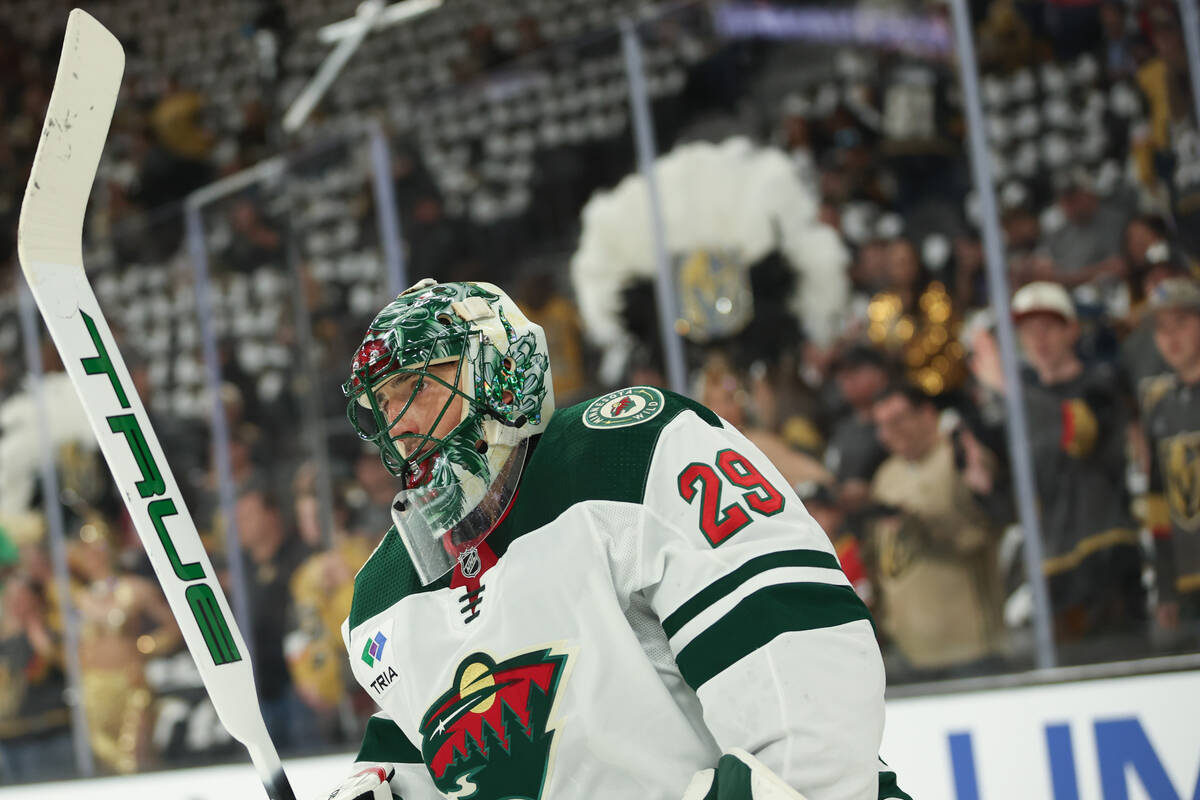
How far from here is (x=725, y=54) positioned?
13.4 feet

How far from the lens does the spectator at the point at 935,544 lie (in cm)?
A: 350

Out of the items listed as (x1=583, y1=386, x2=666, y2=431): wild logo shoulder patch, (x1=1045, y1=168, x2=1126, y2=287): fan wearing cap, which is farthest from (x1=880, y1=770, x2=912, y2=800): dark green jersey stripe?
(x1=1045, y1=168, x2=1126, y2=287): fan wearing cap

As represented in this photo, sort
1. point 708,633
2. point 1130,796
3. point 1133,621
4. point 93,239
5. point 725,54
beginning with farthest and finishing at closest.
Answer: point 93,239
point 725,54
point 1133,621
point 1130,796
point 708,633

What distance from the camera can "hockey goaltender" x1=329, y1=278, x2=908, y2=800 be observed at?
50.1 inches

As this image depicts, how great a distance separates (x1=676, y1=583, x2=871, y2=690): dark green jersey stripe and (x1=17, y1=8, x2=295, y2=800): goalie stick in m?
0.62

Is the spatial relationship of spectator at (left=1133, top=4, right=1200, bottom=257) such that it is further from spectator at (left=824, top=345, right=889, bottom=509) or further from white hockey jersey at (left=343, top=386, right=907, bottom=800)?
white hockey jersey at (left=343, top=386, right=907, bottom=800)

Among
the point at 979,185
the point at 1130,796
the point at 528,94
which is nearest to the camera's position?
the point at 1130,796

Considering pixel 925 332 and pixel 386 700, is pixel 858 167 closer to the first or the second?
pixel 925 332

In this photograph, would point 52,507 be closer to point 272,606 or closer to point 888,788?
point 272,606

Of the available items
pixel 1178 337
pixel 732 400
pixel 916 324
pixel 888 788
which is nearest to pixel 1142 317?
pixel 1178 337

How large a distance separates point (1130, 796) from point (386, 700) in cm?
121

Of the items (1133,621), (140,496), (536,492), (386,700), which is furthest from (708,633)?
(1133,621)

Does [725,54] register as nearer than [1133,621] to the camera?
No

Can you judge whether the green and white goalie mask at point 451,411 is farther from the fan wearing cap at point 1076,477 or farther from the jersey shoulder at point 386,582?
the fan wearing cap at point 1076,477
